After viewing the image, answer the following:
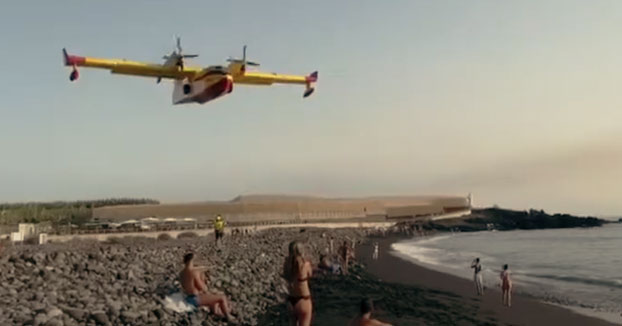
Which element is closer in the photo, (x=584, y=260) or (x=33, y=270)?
(x=33, y=270)

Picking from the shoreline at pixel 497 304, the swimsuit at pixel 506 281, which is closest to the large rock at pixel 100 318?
the shoreline at pixel 497 304

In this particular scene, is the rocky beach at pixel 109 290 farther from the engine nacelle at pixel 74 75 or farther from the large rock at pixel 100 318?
the engine nacelle at pixel 74 75

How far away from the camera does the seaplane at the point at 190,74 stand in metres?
25.6

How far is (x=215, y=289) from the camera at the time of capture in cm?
1653

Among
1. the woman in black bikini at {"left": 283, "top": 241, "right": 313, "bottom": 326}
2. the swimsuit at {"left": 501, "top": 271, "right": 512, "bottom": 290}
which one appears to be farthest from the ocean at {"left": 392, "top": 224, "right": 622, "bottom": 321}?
the woman in black bikini at {"left": 283, "top": 241, "right": 313, "bottom": 326}

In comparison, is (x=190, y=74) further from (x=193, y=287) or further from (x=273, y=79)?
(x=193, y=287)

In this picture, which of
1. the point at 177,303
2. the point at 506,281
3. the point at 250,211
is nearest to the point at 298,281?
the point at 177,303

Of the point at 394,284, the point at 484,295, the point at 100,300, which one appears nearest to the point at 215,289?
the point at 100,300

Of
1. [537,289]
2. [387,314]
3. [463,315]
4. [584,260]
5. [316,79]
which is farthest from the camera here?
[584,260]

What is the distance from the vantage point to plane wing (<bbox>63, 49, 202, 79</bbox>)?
2508 cm

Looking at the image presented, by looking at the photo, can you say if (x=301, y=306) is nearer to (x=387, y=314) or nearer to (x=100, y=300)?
(x=100, y=300)

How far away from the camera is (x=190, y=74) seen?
2883 cm

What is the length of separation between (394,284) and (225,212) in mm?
81655

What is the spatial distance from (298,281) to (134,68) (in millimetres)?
20342
